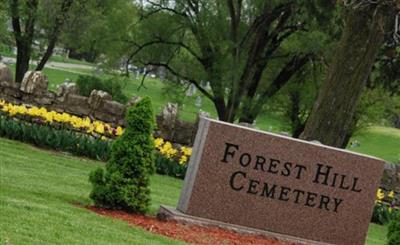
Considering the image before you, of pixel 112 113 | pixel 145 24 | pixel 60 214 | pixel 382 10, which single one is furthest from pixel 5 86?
pixel 60 214

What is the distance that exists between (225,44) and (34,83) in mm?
5902

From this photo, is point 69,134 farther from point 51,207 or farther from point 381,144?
point 381,144

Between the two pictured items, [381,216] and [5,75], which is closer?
[381,216]

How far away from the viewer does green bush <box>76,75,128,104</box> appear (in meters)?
24.3

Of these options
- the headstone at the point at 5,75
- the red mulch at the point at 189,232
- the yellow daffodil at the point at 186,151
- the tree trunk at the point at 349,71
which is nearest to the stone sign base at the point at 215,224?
the red mulch at the point at 189,232

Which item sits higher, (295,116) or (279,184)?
(295,116)

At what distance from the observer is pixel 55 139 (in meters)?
15.1

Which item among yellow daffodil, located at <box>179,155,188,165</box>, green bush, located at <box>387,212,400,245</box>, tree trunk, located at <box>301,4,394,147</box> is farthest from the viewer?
yellow daffodil, located at <box>179,155,188,165</box>

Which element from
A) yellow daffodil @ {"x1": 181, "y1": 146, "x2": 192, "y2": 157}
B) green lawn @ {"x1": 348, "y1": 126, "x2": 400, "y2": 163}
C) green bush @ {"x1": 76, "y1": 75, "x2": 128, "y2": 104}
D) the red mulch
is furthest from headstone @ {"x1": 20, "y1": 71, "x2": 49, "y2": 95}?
green lawn @ {"x1": 348, "y1": 126, "x2": 400, "y2": 163}

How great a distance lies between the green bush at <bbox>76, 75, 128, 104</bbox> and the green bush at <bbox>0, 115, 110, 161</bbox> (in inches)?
300

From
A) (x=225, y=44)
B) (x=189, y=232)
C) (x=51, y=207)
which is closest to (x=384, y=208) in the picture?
(x=225, y=44)

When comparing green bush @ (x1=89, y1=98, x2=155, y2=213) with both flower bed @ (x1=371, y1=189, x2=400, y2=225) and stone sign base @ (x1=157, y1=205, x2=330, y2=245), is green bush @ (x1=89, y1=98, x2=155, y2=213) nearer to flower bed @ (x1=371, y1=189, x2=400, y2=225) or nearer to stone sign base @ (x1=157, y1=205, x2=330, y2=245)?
stone sign base @ (x1=157, y1=205, x2=330, y2=245)

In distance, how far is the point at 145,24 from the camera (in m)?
22.6

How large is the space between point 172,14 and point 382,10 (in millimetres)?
11595
